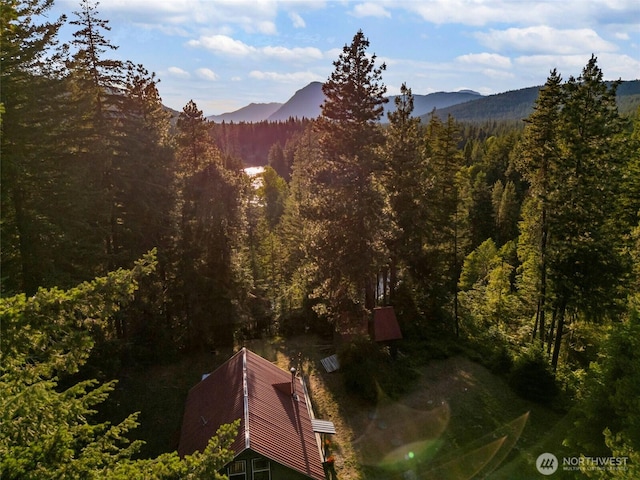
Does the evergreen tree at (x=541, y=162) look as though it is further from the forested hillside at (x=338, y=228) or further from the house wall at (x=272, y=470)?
the house wall at (x=272, y=470)

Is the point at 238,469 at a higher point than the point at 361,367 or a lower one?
higher

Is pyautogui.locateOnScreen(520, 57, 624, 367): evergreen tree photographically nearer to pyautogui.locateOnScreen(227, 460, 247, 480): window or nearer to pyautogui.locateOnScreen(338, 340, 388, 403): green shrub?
pyautogui.locateOnScreen(338, 340, 388, 403): green shrub

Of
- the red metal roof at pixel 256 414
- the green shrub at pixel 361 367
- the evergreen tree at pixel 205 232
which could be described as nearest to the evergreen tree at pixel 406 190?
the green shrub at pixel 361 367

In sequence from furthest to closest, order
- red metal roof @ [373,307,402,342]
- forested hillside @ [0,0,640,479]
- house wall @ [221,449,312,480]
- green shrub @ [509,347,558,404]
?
red metal roof @ [373,307,402,342]
green shrub @ [509,347,558,404]
forested hillside @ [0,0,640,479]
house wall @ [221,449,312,480]

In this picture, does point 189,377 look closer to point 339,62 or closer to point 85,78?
point 85,78

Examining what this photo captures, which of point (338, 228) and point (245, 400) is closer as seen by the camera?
point (245, 400)

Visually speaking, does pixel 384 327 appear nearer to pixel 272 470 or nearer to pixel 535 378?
pixel 535 378

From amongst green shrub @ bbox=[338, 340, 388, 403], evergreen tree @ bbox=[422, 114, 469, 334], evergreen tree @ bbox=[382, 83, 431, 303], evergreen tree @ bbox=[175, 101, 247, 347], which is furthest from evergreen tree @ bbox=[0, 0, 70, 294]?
evergreen tree @ bbox=[422, 114, 469, 334]

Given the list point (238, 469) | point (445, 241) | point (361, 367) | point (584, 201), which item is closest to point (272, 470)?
point (238, 469)

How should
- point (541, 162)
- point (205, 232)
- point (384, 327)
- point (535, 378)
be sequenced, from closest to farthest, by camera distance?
1. point (535, 378)
2. point (541, 162)
3. point (205, 232)
4. point (384, 327)
